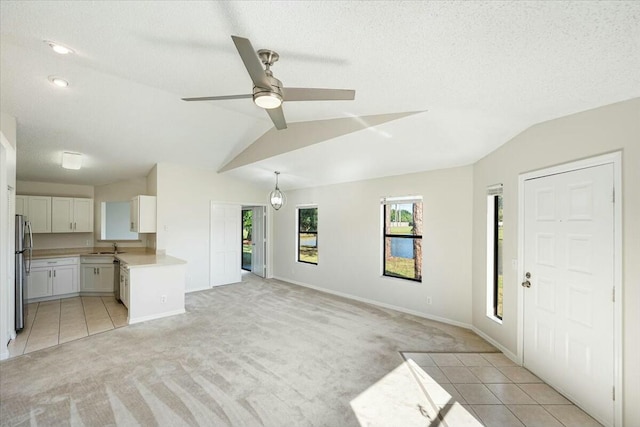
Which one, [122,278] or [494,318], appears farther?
[122,278]

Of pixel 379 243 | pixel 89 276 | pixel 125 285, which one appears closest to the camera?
pixel 125 285

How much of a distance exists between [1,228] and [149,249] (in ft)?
10.4

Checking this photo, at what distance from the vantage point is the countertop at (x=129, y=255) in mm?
4406

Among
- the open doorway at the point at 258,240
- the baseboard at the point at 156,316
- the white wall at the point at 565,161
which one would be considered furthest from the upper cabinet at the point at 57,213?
the white wall at the point at 565,161


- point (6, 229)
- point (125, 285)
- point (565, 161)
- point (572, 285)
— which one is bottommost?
point (125, 285)

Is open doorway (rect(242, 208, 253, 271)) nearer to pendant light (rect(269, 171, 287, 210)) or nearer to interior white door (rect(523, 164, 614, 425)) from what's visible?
pendant light (rect(269, 171, 287, 210))

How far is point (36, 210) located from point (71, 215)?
0.53 m

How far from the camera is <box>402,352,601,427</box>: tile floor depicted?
214cm

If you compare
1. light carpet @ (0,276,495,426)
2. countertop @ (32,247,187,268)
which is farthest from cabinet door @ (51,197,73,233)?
light carpet @ (0,276,495,426)

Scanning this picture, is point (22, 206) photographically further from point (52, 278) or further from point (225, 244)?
point (225, 244)

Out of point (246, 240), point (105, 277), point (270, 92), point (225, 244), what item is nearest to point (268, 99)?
point (270, 92)

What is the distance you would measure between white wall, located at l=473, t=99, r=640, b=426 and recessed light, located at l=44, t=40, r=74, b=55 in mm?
4258

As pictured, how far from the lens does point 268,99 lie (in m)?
1.65

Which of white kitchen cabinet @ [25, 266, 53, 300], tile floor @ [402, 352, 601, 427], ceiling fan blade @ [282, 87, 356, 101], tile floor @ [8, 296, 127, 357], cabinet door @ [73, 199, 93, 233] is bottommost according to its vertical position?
tile floor @ [8, 296, 127, 357]
